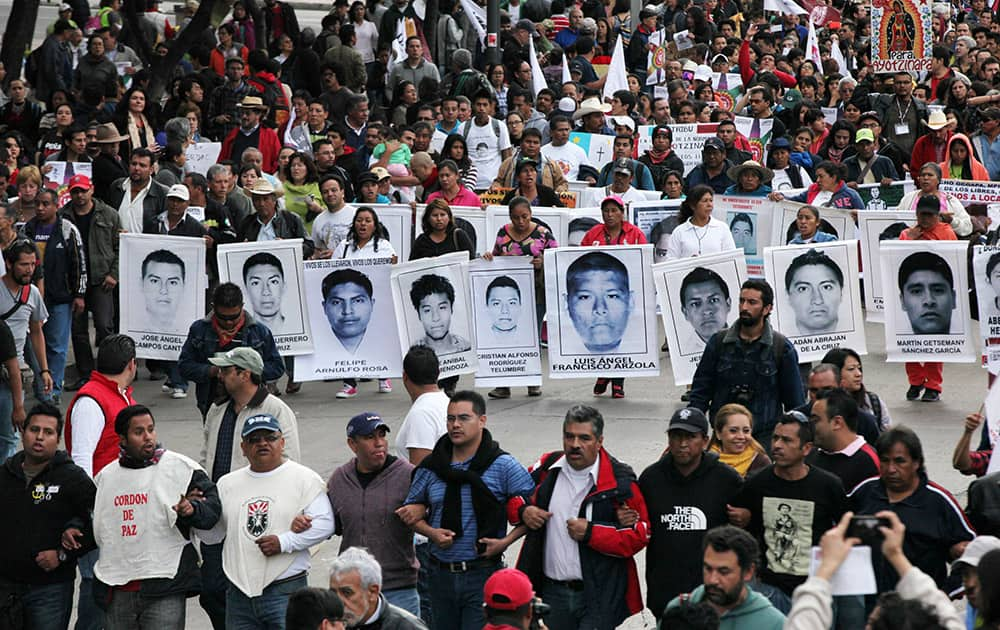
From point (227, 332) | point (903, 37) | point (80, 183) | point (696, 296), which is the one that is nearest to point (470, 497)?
point (227, 332)

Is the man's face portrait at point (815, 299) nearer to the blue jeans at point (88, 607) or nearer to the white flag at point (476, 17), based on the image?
the blue jeans at point (88, 607)

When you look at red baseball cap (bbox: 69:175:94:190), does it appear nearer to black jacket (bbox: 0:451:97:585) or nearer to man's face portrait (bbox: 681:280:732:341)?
man's face portrait (bbox: 681:280:732:341)

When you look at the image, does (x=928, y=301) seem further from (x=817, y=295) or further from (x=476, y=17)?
(x=476, y=17)

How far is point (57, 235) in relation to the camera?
14492 millimetres

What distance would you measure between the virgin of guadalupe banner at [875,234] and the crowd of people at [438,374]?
0.49 metres

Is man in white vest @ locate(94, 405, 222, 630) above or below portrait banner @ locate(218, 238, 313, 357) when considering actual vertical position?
below

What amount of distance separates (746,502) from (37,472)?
11.5 feet

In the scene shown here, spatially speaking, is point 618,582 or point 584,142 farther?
point 584,142

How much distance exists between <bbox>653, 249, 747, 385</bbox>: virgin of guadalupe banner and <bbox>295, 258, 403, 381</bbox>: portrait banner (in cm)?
230

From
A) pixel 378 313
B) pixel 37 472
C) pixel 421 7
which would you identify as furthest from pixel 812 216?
pixel 421 7

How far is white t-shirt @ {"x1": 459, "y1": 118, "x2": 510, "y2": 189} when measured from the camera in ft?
61.9

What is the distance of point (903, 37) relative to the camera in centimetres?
2275

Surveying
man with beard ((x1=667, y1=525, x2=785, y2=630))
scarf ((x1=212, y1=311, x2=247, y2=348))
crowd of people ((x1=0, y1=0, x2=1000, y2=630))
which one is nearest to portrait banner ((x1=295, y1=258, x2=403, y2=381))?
crowd of people ((x1=0, y1=0, x2=1000, y2=630))

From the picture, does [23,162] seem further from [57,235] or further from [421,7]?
[421,7]
